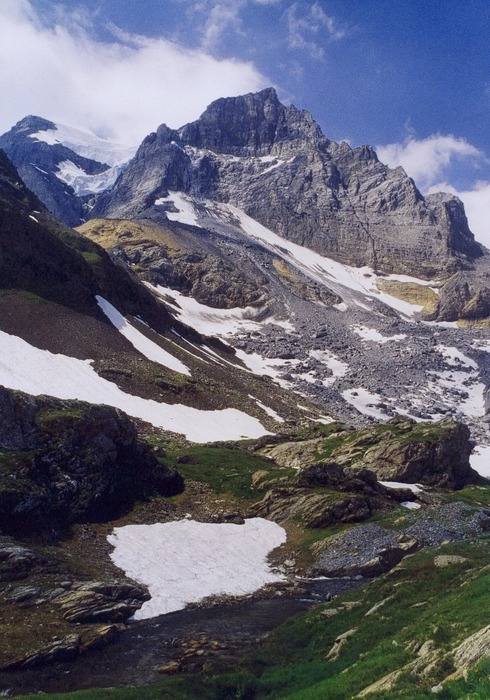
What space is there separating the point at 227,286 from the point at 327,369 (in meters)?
60.1

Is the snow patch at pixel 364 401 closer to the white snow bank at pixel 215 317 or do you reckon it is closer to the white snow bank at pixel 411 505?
the white snow bank at pixel 215 317

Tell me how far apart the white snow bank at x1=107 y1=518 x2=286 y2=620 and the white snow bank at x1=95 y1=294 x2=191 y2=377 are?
5125 centimetres

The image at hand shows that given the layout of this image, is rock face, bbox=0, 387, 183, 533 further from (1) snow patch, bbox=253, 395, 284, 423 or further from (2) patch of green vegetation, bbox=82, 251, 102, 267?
(2) patch of green vegetation, bbox=82, 251, 102, 267

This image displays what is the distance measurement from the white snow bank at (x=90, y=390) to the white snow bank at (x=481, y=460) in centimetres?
3498

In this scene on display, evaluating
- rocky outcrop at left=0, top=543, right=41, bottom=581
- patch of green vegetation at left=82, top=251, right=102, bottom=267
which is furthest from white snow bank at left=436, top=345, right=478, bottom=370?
rocky outcrop at left=0, top=543, right=41, bottom=581

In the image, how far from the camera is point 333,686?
14531mm

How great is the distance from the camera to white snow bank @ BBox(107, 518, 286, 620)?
28312 mm

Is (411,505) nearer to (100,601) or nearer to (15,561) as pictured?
(100,601)

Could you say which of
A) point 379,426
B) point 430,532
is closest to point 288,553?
point 430,532

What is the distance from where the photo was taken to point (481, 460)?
89.5 m

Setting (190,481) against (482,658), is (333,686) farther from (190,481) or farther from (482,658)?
(190,481)

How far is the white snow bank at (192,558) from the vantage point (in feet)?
92.9

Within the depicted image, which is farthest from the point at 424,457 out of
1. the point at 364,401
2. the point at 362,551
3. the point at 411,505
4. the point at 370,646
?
the point at 364,401

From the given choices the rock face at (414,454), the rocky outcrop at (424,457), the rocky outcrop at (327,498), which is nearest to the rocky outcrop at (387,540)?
the rocky outcrop at (327,498)
